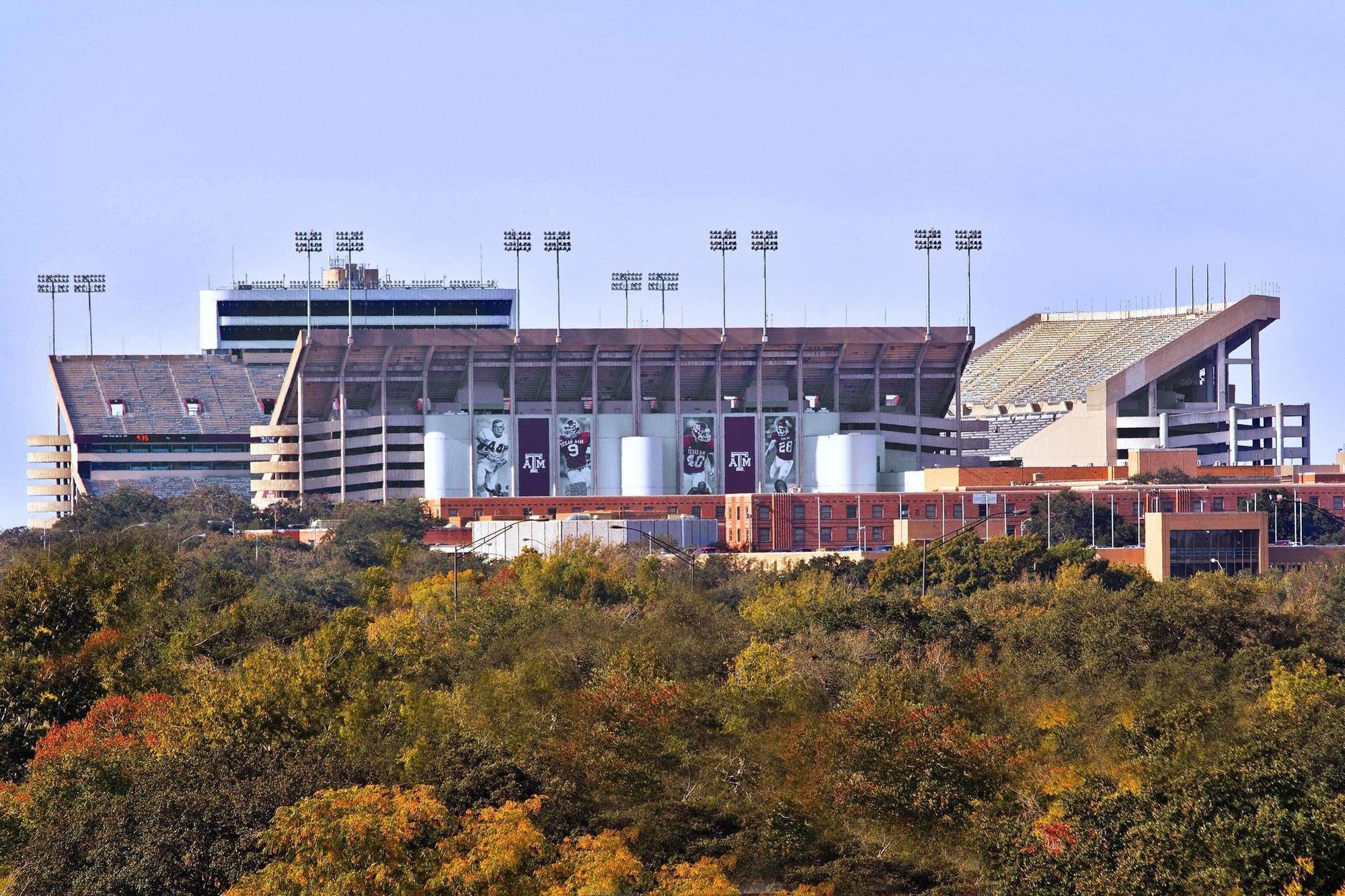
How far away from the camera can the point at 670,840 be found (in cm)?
5709

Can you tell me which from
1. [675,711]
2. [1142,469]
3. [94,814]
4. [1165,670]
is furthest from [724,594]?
[1142,469]

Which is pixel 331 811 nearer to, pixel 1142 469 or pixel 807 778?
pixel 807 778

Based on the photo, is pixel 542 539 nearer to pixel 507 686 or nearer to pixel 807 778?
pixel 507 686

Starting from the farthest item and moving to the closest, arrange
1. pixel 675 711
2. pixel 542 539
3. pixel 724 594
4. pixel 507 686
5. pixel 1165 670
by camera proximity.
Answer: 1. pixel 542 539
2. pixel 724 594
3. pixel 1165 670
4. pixel 507 686
5. pixel 675 711

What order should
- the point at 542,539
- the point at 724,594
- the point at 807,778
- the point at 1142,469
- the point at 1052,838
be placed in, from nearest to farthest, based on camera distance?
the point at 1052,838 < the point at 807,778 < the point at 724,594 < the point at 542,539 < the point at 1142,469

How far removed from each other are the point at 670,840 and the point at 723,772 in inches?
148

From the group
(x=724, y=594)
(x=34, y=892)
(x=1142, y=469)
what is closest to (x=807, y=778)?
(x=34, y=892)

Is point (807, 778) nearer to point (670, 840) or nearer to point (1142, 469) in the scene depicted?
point (670, 840)

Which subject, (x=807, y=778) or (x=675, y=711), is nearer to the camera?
(x=807, y=778)

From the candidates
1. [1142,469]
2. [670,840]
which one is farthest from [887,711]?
[1142,469]

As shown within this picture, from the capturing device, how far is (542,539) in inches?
5896

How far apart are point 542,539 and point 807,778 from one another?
301ft

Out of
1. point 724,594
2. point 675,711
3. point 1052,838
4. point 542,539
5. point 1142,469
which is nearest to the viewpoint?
point 1052,838

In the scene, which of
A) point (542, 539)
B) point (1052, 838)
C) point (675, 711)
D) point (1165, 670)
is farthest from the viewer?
point (542, 539)
